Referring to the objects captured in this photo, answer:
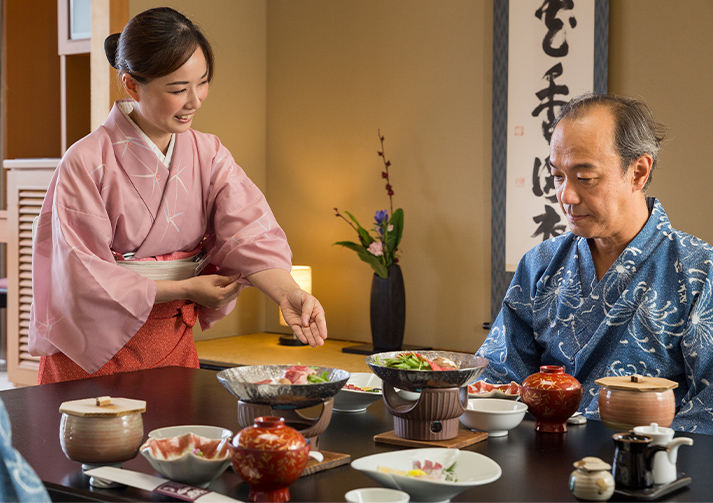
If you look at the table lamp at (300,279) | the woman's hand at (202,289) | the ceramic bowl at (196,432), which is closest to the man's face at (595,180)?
the woman's hand at (202,289)

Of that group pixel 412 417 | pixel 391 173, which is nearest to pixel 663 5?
pixel 391 173

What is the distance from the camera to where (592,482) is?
1.01 m

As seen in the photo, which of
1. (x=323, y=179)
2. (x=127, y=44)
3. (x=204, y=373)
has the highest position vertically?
(x=127, y=44)

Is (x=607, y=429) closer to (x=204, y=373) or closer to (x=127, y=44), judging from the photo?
(x=204, y=373)

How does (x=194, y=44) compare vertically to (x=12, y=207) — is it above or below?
above

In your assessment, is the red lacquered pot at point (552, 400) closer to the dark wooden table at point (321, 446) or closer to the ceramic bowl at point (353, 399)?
the dark wooden table at point (321, 446)

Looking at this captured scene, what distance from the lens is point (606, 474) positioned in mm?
1014

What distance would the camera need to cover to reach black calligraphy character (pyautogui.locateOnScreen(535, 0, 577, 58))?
13.1ft

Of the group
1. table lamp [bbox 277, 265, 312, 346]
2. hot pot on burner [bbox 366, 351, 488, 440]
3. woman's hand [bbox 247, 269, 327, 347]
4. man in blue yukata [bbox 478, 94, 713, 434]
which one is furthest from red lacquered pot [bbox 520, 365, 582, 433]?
table lamp [bbox 277, 265, 312, 346]

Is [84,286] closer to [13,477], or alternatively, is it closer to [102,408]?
[102,408]

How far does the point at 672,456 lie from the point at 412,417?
39 centimetres

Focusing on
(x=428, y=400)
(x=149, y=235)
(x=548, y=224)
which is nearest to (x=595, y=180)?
(x=428, y=400)

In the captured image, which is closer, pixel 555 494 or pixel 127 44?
pixel 555 494

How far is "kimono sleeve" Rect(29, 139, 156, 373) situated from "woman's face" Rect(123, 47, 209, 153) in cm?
19
